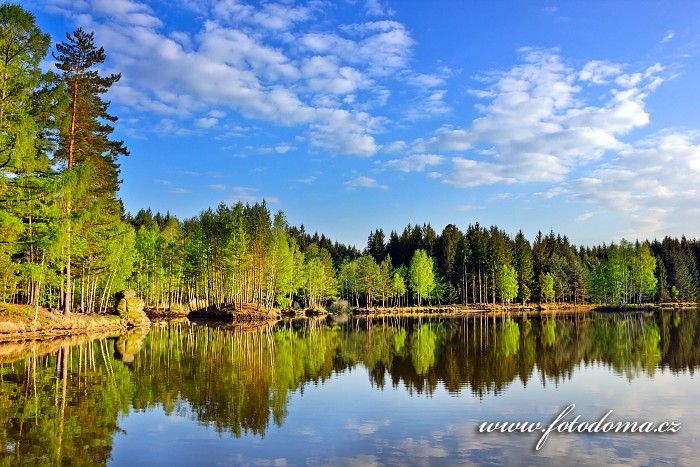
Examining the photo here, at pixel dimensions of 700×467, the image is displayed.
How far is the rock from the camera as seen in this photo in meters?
→ 54.2

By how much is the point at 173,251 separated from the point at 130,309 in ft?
88.4

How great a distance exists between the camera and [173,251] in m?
81.2

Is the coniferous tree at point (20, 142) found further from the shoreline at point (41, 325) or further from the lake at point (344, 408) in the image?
the lake at point (344, 408)

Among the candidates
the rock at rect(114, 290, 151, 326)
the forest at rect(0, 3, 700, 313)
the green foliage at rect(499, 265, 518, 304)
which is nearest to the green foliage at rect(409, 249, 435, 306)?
the forest at rect(0, 3, 700, 313)

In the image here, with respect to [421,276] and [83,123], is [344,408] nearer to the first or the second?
[83,123]

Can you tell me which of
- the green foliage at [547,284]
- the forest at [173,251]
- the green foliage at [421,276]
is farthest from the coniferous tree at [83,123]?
the green foliage at [547,284]

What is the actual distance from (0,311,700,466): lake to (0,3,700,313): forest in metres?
10.2

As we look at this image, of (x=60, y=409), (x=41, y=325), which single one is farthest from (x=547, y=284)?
(x=60, y=409)

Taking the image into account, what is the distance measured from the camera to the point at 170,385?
64.4ft

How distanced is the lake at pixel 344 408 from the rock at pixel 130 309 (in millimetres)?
24270

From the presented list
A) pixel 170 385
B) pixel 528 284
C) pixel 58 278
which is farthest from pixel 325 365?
pixel 528 284

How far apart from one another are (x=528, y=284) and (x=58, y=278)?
106799mm

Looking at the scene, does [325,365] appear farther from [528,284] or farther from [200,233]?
[528,284]

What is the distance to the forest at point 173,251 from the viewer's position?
31.4m
